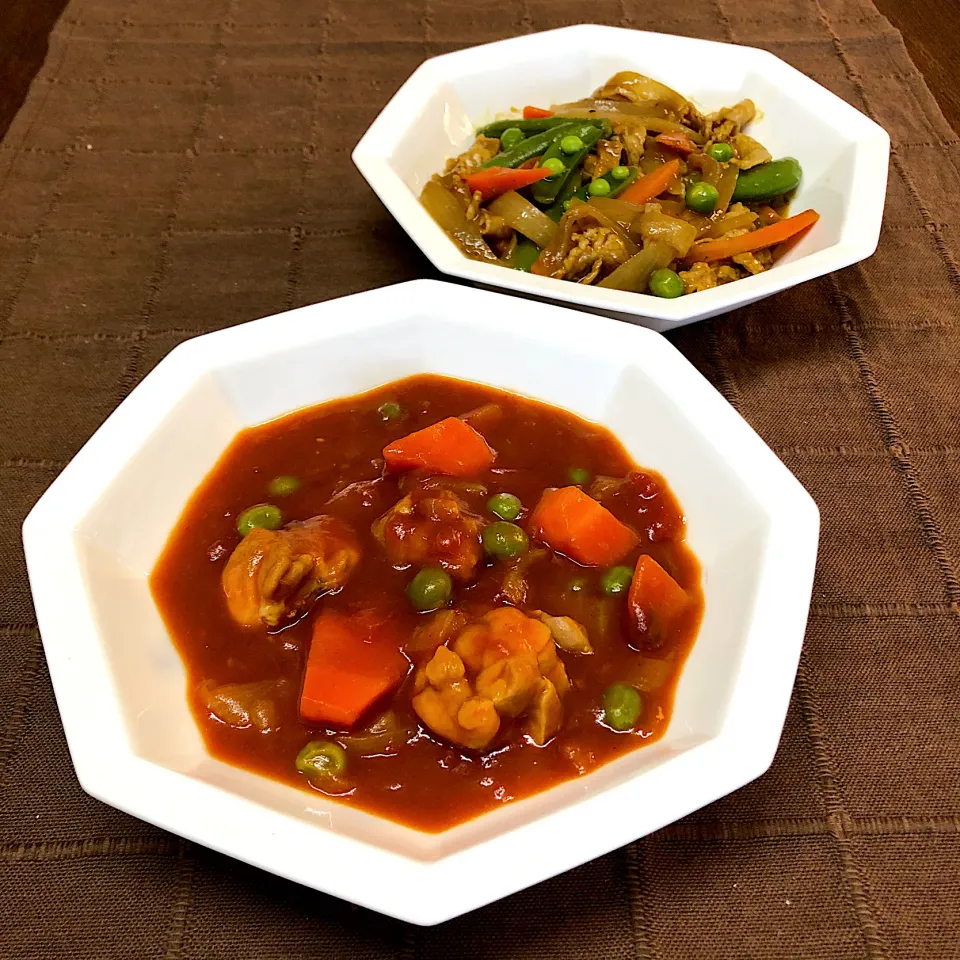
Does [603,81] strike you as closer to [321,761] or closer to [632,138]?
[632,138]

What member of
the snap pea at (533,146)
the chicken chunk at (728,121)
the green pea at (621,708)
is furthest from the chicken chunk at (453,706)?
the chicken chunk at (728,121)

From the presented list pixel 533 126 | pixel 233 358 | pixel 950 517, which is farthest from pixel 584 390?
pixel 533 126

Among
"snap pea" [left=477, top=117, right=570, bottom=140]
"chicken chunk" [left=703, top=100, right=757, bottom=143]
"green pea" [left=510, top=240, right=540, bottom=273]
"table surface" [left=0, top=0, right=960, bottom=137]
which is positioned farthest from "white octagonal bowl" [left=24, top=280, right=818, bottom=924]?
"table surface" [left=0, top=0, right=960, bottom=137]

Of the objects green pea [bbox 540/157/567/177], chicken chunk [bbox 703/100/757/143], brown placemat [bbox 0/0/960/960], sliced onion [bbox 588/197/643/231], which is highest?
green pea [bbox 540/157/567/177]

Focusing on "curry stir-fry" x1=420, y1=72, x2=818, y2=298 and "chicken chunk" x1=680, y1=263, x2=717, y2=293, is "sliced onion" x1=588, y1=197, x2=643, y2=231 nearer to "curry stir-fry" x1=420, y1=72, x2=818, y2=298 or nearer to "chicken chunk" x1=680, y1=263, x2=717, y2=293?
"curry stir-fry" x1=420, y1=72, x2=818, y2=298

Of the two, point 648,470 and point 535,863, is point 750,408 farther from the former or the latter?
point 535,863
